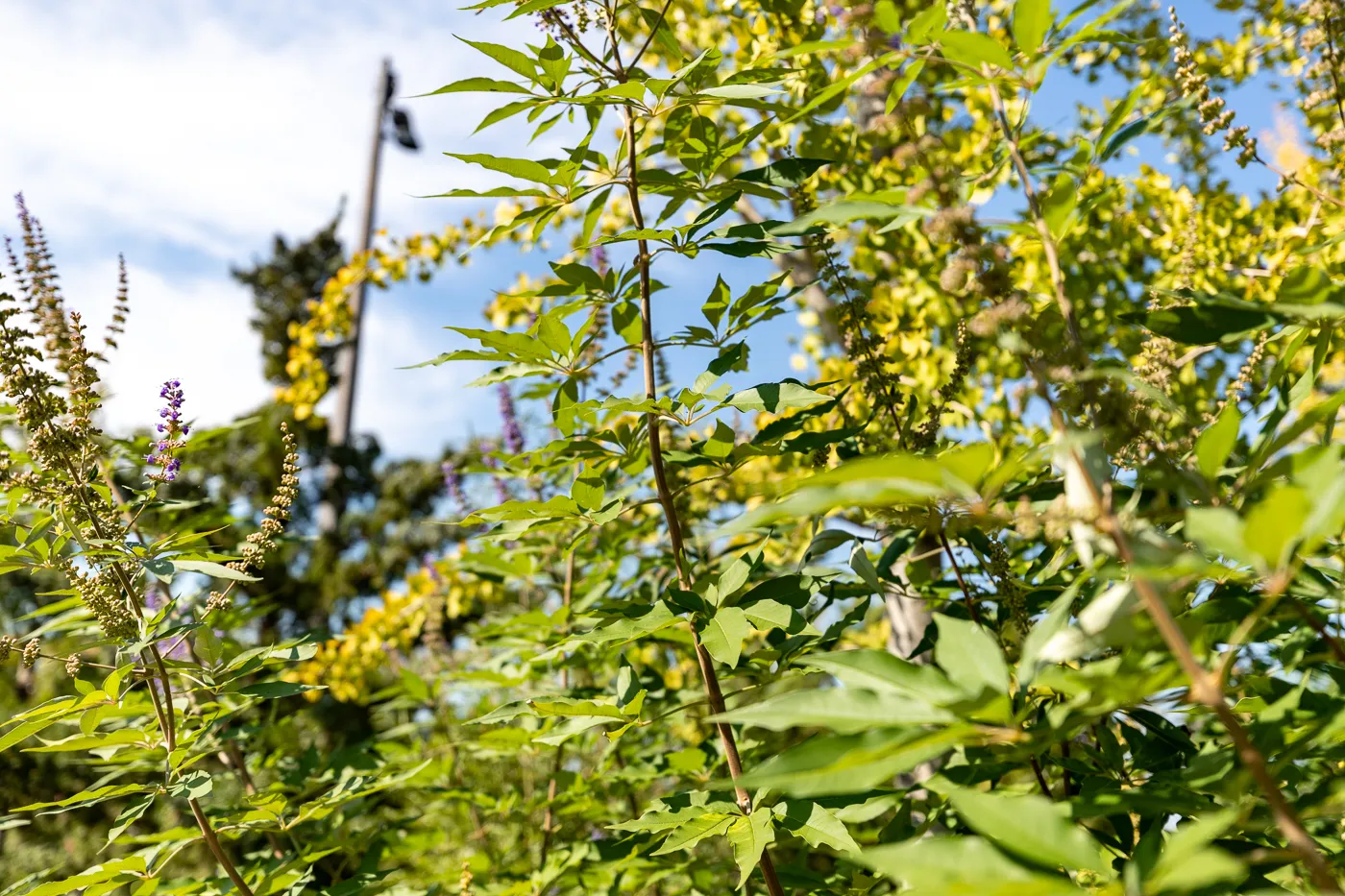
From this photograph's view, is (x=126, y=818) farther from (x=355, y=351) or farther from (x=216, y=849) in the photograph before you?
(x=355, y=351)

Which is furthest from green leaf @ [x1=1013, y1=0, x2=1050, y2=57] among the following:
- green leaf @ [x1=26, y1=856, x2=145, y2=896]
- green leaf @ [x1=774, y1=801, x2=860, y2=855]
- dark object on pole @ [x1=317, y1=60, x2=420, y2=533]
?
dark object on pole @ [x1=317, y1=60, x2=420, y2=533]

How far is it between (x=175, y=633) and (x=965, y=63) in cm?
133

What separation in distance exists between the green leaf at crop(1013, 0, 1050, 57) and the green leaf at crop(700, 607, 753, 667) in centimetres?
72

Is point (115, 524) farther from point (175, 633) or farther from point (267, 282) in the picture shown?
point (267, 282)

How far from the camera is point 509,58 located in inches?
48.1

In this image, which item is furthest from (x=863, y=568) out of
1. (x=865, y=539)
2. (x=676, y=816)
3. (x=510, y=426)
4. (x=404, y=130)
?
(x=404, y=130)

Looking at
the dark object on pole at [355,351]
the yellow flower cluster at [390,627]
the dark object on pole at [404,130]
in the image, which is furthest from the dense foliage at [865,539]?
the dark object on pole at [404,130]

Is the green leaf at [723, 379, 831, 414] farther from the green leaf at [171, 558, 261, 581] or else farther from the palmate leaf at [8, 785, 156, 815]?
the palmate leaf at [8, 785, 156, 815]

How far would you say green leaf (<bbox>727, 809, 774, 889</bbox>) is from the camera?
1.07m

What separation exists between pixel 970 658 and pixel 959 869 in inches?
6.5

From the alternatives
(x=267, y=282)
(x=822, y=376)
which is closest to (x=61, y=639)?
(x=822, y=376)

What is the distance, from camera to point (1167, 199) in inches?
115

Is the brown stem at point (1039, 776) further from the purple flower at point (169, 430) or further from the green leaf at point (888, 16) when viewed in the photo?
the purple flower at point (169, 430)

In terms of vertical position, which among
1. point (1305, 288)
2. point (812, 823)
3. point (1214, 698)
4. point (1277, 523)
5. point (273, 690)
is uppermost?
point (1305, 288)
